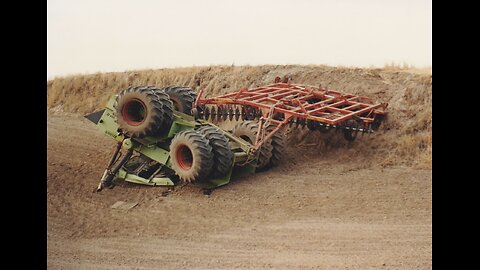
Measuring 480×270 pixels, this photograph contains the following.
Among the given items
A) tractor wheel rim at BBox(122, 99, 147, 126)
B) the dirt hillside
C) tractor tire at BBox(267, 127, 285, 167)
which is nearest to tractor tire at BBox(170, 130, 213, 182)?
the dirt hillside

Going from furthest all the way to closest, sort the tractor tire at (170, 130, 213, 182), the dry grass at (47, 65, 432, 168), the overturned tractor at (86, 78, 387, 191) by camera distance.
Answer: the overturned tractor at (86, 78, 387, 191) < the tractor tire at (170, 130, 213, 182) < the dry grass at (47, 65, 432, 168)

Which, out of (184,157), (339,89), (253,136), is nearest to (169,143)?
(184,157)

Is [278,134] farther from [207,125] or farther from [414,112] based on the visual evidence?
[414,112]

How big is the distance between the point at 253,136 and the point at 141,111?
3.09 ft

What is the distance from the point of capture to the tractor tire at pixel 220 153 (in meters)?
6.55

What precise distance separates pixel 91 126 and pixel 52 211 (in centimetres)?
77

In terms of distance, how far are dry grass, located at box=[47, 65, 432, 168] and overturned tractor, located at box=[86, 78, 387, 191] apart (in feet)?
0.29

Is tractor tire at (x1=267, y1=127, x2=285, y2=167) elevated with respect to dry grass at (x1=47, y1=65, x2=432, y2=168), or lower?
lower

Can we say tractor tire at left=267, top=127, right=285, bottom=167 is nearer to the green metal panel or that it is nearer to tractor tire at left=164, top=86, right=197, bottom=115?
tractor tire at left=164, top=86, right=197, bottom=115

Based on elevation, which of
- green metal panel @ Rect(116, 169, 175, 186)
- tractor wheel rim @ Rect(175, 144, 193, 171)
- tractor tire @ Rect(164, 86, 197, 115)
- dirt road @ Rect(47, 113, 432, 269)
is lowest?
dirt road @ Rect(47, 113, 432, 269)

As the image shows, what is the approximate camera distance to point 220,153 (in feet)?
21.5

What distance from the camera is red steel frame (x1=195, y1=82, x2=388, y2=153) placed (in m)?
6.70

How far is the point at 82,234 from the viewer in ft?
21.7

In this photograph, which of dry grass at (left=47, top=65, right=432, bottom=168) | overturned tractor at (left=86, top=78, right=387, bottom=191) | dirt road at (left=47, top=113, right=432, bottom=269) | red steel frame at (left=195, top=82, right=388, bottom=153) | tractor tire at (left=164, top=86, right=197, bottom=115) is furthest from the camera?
tractor tire at (left=164, top=86, right=197, bottom=115)
